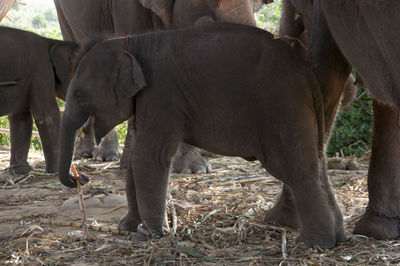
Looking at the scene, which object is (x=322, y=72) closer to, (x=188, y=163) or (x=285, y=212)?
(x=285, y=212)

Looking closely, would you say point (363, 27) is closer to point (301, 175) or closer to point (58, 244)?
point (301, 175)

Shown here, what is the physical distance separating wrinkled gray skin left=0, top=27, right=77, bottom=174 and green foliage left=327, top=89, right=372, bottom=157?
3.66 meters

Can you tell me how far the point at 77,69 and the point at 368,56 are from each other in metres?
1.36

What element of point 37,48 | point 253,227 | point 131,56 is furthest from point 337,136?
point 131,56

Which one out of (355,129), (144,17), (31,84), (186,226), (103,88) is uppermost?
(144,17)

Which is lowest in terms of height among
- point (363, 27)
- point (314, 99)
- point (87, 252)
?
point (87, 252)

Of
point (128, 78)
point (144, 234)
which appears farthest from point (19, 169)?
point (128, 78)

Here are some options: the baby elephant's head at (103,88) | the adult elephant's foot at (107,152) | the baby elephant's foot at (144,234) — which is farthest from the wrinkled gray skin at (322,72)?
the adult elephant's foot at (107,152)

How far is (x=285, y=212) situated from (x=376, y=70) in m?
1.17

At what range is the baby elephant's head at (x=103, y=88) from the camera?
2826 mm

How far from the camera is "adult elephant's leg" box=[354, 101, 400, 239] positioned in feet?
9.82

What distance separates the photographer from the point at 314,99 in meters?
2.78

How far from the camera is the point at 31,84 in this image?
201 inches

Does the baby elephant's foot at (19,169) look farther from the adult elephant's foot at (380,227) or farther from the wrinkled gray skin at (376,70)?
the adult elephant's foot at (380,227)
